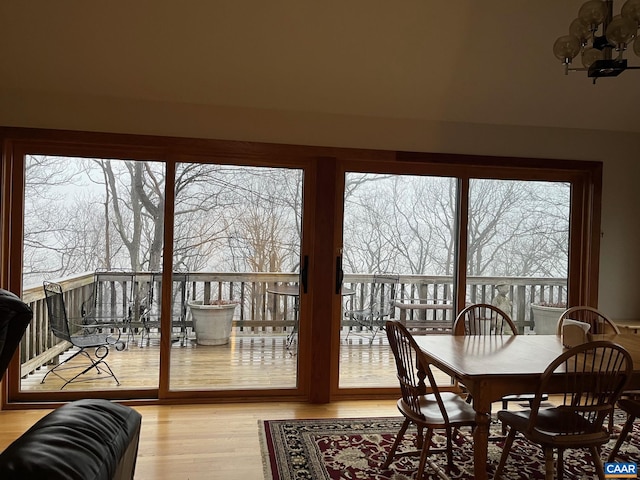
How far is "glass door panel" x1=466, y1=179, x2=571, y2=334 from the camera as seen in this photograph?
14.6ft

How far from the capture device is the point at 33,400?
3816 millimetres

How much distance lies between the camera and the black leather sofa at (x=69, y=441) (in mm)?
1072

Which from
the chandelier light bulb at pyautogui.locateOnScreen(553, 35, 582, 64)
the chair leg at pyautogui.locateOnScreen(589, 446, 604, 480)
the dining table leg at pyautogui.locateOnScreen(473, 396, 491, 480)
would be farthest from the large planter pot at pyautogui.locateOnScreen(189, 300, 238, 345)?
the chandelier light bulb at pyautogui.locateOnScreen(553, 35, 582, 64)

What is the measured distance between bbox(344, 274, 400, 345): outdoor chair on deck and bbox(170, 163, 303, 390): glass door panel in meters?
0.51

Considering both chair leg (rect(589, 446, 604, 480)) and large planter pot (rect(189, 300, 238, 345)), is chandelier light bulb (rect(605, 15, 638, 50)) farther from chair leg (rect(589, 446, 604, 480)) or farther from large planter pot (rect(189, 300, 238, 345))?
large planter pot (rect(189, 300, 238, 345))

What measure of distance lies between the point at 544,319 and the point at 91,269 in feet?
12.8

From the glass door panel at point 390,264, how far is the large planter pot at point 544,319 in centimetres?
82

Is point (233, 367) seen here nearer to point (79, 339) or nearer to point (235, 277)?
point (235, 277)

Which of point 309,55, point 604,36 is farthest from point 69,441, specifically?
point 309,55

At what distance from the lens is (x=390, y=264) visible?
431cm

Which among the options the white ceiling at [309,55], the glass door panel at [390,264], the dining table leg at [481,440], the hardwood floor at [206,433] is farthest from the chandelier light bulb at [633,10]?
the hardwood floor at [206,433]

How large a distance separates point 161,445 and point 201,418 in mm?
515

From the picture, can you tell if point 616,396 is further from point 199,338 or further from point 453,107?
point 199,338

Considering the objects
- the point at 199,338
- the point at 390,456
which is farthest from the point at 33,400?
the point at 390,456
